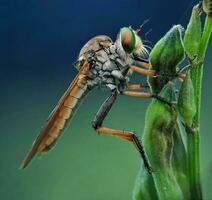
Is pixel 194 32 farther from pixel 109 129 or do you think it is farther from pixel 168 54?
pixel 109 129

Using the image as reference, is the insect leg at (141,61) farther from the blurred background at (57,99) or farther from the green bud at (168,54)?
the blurred background at (57,99)

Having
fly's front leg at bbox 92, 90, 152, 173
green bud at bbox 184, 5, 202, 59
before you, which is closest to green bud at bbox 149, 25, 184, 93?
green bud at bbox 184, 5, 202, 59

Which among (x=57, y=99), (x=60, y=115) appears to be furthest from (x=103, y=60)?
(x=57, y=99)

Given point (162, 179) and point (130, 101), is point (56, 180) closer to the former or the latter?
point (130, 101)

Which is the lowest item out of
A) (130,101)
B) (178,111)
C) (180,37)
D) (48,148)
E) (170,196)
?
(130,101)

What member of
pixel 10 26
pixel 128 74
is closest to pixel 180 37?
pixel 128 74

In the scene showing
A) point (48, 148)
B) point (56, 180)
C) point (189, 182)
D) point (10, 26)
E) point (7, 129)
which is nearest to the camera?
point (189, 182)

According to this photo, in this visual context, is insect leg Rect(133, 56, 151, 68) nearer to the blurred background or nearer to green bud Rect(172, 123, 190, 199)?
green bud Rect(172, 123, 190, 199)
